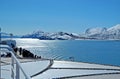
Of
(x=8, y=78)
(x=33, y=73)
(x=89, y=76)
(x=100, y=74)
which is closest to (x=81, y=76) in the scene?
(x=89, y=76)

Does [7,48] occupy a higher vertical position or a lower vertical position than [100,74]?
higher

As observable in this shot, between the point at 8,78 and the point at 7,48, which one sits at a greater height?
the point at 7,48

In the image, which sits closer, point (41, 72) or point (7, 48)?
point (7, 48)

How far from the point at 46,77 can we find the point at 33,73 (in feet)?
3.09

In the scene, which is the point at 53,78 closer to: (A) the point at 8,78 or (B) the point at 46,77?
(B) the point at 46,77

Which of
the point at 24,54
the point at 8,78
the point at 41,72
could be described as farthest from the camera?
the point at 24,54

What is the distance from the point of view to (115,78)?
16.2 metres

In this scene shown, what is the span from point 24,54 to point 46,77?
19048mm

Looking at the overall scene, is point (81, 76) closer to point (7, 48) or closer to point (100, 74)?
point (100, 74)

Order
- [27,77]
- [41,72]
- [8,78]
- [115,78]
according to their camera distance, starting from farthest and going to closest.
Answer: [41,72] → [115,78] → [8,78] → [27,77]

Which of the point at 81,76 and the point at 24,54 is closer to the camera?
the point at 81,76

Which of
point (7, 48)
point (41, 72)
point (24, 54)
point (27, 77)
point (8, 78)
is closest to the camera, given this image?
point (27, 77)

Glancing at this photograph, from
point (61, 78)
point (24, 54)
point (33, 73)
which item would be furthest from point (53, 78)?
point (24, 54)

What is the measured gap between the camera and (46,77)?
15867mm
